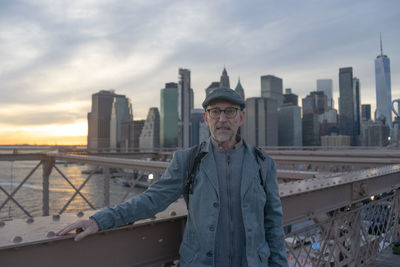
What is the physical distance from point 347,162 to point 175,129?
151707mm

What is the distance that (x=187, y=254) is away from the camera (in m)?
1.92

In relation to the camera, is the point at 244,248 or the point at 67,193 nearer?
the point at 244,248

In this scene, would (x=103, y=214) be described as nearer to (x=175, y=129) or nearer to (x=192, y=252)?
(x=192, y=252)

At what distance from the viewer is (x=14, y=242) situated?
1.50 meters

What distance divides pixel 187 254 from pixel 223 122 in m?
0.96

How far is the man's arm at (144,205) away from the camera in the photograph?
170 cm

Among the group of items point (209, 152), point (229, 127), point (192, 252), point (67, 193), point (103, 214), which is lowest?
point (67, 193)

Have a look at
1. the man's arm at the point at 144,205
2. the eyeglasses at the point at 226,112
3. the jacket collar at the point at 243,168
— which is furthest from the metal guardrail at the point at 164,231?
the eyeglasses at the point at 226,112

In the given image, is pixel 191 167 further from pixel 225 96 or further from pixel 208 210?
pixel 225 96

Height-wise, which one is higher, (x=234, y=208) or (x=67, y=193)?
(x=234, y=208)

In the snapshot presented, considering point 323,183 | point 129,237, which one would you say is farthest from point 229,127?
point 323,183

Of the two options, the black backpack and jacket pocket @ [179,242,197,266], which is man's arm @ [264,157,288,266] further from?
jacket pocket @ [179,242,197,266]

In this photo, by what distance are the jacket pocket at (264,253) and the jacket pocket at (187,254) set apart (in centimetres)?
43

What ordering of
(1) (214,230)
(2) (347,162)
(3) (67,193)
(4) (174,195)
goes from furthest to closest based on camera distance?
(3) (67,193)
(2) (347,162)
(4) (174,195)
(1) (214,230)
